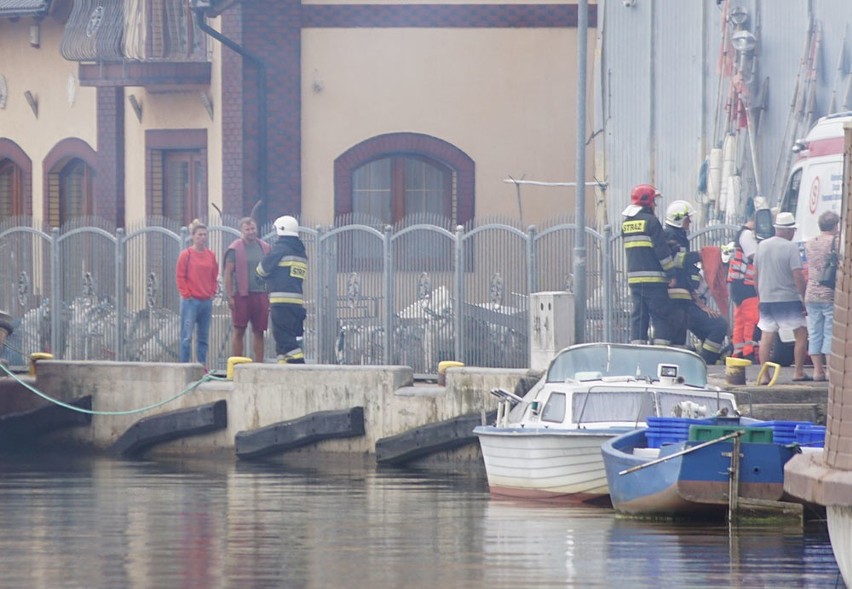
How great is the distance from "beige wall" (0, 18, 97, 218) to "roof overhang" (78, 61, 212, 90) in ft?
6.71

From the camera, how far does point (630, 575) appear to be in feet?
46.0

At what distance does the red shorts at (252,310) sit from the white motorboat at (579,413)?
5401 millimetres

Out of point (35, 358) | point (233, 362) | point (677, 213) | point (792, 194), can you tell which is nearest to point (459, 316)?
point (233, 362)

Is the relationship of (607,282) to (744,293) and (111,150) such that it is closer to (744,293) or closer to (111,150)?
(744,293)

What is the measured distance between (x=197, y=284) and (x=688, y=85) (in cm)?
835

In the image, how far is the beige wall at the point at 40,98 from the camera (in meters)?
33.5

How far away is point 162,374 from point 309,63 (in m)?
8.05

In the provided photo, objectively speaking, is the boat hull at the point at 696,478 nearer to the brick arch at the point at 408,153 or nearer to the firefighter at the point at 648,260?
the firefighter at the point at 648,260

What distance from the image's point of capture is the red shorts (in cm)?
2397

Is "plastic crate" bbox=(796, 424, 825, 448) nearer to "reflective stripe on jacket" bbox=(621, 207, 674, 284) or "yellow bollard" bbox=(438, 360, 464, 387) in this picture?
"reflective stripe on jacket" bbox=(621, 207, 674, 284)

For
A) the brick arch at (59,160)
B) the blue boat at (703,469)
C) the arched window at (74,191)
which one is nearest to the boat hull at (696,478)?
the blue boat at (703,469)

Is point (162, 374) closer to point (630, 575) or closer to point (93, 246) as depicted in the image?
point (93, 246)

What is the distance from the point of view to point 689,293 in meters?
21.5

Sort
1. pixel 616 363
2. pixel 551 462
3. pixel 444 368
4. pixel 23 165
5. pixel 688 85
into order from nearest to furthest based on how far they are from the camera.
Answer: pixel 551 462
pixel 616 363
pixel 444 368
pixel 688 85
pixel 23 165
